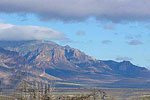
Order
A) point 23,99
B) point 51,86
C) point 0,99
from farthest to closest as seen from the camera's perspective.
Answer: point 0,99, point 23,99, point 51,86

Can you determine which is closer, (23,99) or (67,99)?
(67,99)

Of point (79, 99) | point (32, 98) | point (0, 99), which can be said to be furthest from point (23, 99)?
point (0, 99)

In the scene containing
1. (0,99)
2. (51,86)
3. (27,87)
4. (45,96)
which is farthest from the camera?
(0,99)

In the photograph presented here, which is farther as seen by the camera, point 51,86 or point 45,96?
point 51,86

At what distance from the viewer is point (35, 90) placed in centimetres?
5700

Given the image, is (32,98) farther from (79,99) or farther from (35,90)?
(79,99)

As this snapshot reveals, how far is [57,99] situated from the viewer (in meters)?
58.9

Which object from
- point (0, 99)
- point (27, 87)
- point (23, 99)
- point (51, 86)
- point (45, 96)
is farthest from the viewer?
point (0, 99)

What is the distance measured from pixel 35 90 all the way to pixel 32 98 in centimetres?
120

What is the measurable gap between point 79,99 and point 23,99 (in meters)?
12.2

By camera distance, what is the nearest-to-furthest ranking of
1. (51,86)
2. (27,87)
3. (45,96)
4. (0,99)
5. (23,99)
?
(45,96)
(51,86)
(23,99)
(27,87)
(0,99)

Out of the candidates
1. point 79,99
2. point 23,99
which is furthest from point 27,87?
point 79,99

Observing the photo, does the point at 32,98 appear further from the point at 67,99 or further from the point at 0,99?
the point at 0,99

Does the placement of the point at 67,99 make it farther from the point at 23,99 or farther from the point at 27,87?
the point at 27,87
